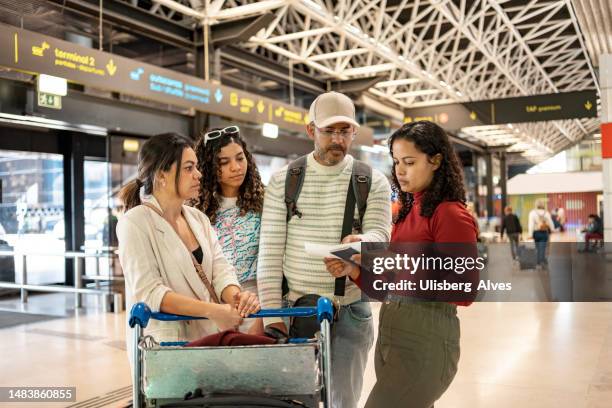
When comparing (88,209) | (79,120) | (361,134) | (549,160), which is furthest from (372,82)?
(549,160)

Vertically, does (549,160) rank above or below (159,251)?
above

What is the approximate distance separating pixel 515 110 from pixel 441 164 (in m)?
12.6

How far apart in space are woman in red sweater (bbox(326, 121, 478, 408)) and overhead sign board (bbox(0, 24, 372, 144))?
4841mm

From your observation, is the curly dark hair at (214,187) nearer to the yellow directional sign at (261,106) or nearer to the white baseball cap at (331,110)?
the white baseball cap at (331,110)

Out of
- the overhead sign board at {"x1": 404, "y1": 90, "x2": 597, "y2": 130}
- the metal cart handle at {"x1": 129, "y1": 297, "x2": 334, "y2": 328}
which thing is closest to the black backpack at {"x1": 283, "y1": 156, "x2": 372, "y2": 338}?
the metal cart handle at {"x1": 129, "y1": 297, "x2": 334, "y2": 328}

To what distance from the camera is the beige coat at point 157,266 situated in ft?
6.57

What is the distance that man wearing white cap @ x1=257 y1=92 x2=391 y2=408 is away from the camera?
228 cm

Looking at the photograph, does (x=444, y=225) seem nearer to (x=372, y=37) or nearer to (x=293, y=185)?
(x=293, y=185)

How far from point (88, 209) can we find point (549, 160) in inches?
1236

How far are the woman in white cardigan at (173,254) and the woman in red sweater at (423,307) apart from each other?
477 millimetres

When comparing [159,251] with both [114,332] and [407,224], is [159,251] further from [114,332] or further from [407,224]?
[114,332]

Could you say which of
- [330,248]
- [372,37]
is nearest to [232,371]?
[330,248]

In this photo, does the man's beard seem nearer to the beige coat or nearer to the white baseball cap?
the white baseball cap

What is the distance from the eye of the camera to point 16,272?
Result: 9453 millimetres
